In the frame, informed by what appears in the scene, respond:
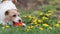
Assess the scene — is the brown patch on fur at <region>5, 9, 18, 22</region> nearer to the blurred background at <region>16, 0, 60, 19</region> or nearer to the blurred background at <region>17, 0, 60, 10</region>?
the blurred background at <region>16, 0, 60, 19</region>

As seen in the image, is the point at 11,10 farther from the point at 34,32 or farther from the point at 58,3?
the point at 58,3

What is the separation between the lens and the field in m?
6.60

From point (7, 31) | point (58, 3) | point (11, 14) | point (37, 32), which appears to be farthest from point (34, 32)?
point (58, 3)

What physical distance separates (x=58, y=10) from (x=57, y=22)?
194 cm

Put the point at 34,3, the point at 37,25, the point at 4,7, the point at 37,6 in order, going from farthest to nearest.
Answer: the point at 34,3, the point at 37,6, the point at 4,7, the point at 37,25

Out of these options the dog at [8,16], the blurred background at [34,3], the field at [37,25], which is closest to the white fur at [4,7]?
the dog at [8,16]

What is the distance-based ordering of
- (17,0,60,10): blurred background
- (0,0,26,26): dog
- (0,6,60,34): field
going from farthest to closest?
(17,0,60,10): blurred background → (0,0,26,26): dog → (0,6,60,34): field

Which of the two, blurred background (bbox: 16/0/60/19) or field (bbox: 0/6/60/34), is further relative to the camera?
blurred background (bbox: 16/0/60/19)

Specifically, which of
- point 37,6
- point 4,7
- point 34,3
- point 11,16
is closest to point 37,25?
point 11,16

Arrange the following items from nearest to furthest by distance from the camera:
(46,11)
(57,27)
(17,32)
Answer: (17,32) → (57,27) → (46,11)

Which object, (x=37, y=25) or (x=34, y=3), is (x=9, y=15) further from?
(x=34, y=3)

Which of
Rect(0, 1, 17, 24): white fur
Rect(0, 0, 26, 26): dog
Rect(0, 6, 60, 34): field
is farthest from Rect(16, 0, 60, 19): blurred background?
Rect(0, 0, 26, 26): dog

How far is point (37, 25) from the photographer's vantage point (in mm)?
7410

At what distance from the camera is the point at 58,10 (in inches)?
391
